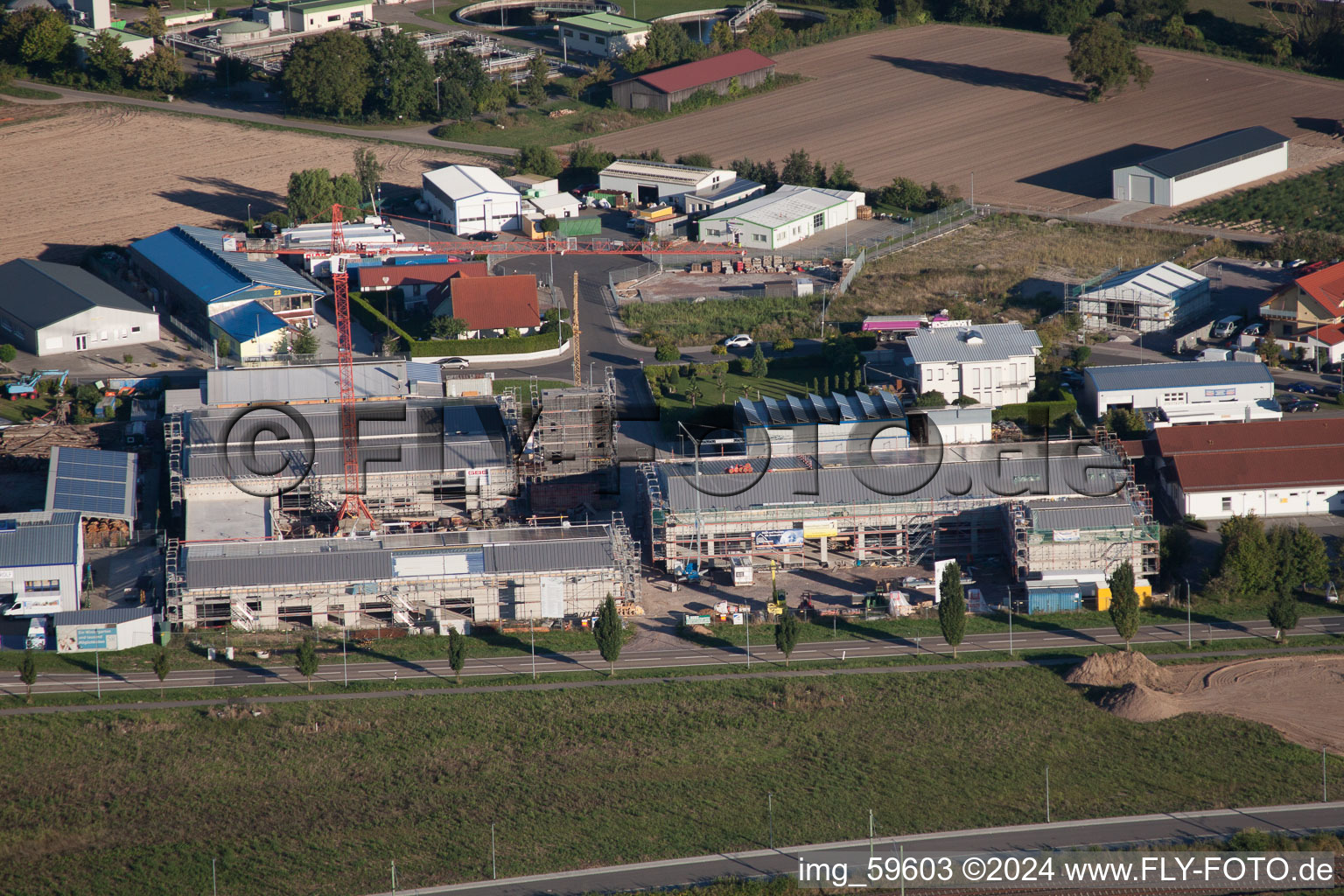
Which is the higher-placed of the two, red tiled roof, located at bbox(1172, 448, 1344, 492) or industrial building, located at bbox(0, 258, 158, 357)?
industrial building, located at bbox(0, 258, 158, 357)

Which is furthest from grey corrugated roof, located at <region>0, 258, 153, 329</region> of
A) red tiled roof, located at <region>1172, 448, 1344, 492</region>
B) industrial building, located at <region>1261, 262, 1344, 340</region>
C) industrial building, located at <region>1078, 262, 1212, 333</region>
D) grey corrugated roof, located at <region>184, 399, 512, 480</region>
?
industrial building, located at <region>1261, 262, 1344, 340</region>

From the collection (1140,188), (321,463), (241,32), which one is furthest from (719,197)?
(241,32)

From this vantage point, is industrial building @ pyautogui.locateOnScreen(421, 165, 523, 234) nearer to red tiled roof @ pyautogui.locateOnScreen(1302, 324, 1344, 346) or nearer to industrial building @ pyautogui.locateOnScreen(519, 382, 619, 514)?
industrial building @ pyautogui.locateOnScreen(519, 382, 619, 514)

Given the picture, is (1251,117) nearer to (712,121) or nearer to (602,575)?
(712,121)

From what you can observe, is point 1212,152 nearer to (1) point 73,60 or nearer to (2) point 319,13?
(2) point 319,13

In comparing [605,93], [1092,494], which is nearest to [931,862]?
[1092,494]

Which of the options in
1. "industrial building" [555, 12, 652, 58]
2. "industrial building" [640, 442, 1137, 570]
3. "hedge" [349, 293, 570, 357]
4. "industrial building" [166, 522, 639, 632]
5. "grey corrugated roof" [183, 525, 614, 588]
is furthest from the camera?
"industrial building" [555, 12, 652, 58]
